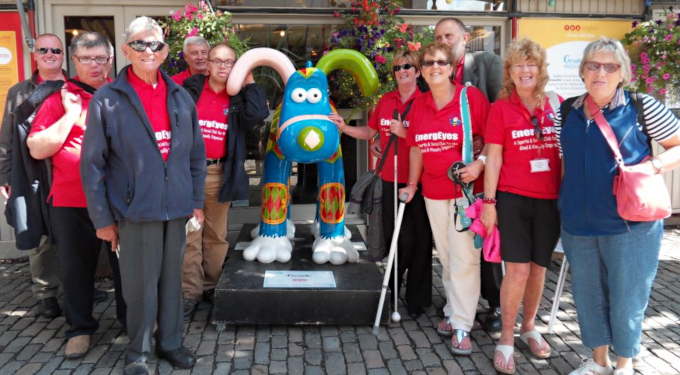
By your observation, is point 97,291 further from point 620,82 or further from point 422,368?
point 620,82

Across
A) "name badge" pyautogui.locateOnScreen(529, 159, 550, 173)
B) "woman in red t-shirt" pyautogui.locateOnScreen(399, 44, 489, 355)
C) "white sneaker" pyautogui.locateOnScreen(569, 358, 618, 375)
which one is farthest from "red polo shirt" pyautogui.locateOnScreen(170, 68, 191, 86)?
"white sneaker" pyautogui.locateOnScreen(569, 358, 618, 375)

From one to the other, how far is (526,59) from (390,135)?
1198 millimetres

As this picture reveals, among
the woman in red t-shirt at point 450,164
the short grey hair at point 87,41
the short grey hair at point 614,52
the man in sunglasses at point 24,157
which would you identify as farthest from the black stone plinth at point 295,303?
the short grey hair at point 614,52

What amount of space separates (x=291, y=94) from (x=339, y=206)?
1021 millimetres

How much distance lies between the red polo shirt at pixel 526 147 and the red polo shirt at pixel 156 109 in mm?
1946

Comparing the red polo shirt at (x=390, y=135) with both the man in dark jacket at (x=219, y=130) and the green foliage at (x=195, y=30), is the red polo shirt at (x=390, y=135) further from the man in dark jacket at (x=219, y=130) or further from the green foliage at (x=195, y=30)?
the green foliage at (x=195, y=30)

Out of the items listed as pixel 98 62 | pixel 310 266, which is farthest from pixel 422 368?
pixel 98 62

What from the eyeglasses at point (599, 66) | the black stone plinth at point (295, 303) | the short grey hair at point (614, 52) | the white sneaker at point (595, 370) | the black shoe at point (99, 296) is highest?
the short grey hair at point (614, 52)

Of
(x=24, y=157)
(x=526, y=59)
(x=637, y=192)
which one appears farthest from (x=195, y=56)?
(x=637, y=192)

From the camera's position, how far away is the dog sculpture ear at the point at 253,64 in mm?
4285

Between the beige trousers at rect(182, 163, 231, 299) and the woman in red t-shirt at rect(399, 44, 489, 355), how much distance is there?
1.64 m

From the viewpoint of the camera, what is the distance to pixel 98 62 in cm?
375

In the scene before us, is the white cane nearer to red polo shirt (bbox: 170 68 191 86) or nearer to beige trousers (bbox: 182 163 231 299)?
beige trousers (bbox: 182 163 231 299)

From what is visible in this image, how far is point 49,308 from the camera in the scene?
445cm
